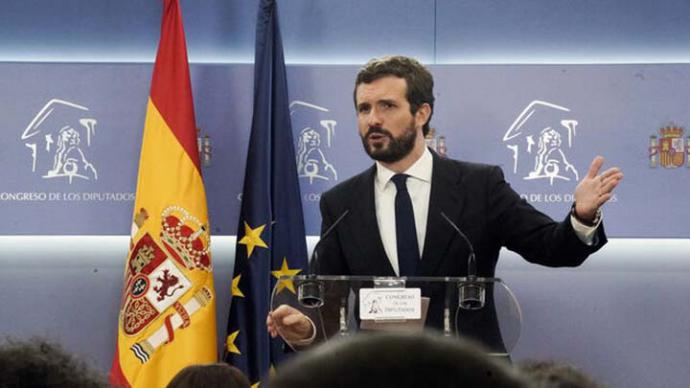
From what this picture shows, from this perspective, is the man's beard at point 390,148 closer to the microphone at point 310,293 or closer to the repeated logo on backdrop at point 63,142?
the microphone at point 310,293

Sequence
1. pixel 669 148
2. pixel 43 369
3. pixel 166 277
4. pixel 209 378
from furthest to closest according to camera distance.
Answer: pixel 669 148, pixel 166 277, pixel 209 378, pixel 43 369

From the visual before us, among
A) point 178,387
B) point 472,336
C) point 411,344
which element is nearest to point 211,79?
point 178,387

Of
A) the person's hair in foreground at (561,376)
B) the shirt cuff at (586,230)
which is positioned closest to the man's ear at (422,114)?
the shirt cuff at (586,230)

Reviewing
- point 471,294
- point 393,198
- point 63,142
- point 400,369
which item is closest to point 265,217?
point 63,142

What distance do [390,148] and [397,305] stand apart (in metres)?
0.86

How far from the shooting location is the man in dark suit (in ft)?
11.2

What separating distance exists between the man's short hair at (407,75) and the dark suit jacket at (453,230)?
0.74 feet

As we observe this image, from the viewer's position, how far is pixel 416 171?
363cm

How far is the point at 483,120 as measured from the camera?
5789 millimetres

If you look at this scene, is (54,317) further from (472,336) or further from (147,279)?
(472,336)

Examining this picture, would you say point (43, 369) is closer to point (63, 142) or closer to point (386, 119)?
point (386, 119)

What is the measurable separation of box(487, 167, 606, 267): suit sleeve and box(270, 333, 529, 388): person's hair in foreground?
95.1 inches

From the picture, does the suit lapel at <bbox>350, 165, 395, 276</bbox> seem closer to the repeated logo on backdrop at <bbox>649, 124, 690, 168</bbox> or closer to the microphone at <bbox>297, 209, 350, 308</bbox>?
the microphone at <bbox>297, 209, 350, 308</bbox>

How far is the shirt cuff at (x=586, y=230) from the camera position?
124 inches
